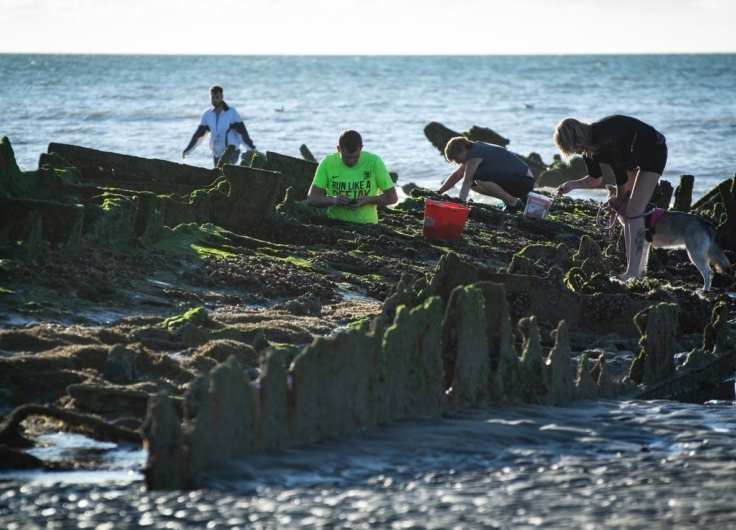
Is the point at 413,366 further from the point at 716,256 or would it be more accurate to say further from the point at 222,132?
the point at 222,132

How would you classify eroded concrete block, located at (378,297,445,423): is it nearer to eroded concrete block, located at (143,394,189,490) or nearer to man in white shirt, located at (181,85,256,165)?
eroded concrete block, located at (143,394,189,490)

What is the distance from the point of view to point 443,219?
11289 mm

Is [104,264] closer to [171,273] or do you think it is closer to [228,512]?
[171,273]

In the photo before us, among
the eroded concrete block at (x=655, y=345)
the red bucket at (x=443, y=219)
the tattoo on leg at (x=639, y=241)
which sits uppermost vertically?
the red bucket at (x=443, y=219)

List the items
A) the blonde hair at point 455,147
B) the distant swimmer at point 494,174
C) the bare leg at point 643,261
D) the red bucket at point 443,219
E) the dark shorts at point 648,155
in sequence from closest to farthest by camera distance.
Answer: the dark shorts at point 648,155
the bare leg at point 643,261
the red bucket at point 443,219
the blonde hair at point 455,147
the distant swimmer at point 494,174

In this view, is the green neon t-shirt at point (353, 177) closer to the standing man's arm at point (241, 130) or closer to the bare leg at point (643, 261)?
the bare leg at point (643, 261)

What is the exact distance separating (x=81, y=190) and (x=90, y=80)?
266 feet

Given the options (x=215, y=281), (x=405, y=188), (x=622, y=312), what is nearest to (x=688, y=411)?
(x=622, y=312)

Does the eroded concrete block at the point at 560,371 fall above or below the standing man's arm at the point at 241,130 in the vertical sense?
below

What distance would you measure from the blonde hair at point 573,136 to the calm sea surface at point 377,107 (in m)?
15.3

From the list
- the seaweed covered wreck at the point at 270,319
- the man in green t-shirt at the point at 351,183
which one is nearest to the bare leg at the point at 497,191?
the seaweed covered wreck at the point at 270,319

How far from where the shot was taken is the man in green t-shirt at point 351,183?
35.5ft

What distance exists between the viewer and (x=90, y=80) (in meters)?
87.1

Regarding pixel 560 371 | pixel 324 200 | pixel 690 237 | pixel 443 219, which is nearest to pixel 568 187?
pixel 690 237
